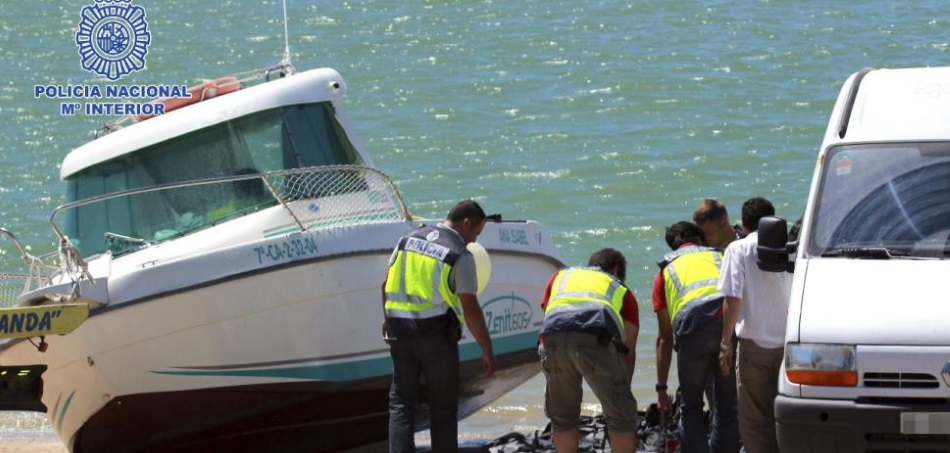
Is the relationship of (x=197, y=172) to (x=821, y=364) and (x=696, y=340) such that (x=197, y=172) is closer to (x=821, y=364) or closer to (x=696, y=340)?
(x=696, y=340)

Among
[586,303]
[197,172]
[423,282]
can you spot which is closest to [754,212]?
[586,303]

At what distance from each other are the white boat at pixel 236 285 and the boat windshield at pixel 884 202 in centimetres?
345

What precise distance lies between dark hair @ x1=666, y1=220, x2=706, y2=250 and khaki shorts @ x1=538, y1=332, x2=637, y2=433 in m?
0.86

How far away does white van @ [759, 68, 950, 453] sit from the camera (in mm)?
6855

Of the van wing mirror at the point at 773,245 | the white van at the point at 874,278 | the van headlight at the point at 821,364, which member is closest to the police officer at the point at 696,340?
the white van at the point at 874,278

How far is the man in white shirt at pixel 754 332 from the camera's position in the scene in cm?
820

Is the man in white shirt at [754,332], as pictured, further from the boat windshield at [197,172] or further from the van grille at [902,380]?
the boat windshield at [197,172]

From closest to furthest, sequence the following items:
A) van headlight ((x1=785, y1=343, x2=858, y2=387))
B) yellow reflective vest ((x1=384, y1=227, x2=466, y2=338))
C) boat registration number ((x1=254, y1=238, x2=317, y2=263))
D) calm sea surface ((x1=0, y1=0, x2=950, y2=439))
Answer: van headlight ((x1=785, y1=343, x2=858, y2=387))
yellow reflective vest ((x1=384, y1=227, x2=466, y2=338))
boat registration number ((x1=254, y1=238, x2=317, y2=263))
calm sea surface ((x1=0, y1=0, x2=950, y2=439))

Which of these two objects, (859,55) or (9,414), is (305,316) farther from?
(859,55)

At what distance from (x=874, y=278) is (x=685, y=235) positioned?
1.90 m

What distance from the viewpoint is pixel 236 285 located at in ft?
32.2

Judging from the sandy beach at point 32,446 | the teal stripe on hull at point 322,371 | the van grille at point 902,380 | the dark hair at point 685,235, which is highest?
the dark hair at point 685,235

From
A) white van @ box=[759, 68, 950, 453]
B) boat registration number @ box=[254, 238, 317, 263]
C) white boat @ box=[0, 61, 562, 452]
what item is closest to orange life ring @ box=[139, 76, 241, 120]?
white boat @ box=[0, 61, 562, 452]

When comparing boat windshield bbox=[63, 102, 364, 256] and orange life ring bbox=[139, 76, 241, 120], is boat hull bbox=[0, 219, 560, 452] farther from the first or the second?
orange life ring bbox=[139, 76, 241, 120]
